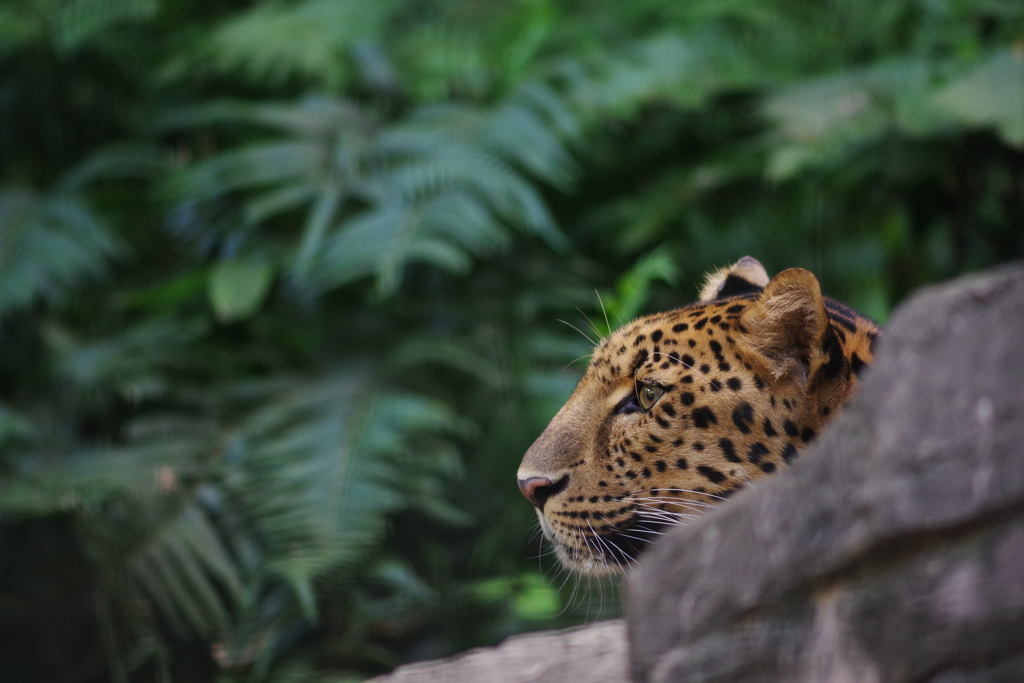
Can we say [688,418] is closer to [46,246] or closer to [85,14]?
[46,246]

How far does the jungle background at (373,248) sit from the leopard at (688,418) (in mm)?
670

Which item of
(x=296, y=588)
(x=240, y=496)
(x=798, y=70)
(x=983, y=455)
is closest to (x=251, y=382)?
(x=240, y=496)

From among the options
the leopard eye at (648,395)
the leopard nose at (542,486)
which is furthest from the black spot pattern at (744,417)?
the leopard nose at (542,486)

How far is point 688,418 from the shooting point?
1150 mm

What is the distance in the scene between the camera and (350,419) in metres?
2.32

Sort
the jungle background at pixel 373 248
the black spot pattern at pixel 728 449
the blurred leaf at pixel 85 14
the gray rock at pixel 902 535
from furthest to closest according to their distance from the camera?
1. the blurred leaf at pixel 85 14
2. the jungle background at pixel 373 248
3. the black spot pattern at pixel 728 449
4. the gray rock at pixel 902 535

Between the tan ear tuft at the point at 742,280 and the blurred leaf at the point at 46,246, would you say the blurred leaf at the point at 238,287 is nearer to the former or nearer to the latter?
the blurred leaf at the point at 46,246

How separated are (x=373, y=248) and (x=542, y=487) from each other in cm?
143

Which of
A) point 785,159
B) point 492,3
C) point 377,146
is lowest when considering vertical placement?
point 785,159

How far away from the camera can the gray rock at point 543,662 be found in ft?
3.63

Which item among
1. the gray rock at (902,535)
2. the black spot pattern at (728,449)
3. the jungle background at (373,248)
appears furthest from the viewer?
the jungle background at (373,248)

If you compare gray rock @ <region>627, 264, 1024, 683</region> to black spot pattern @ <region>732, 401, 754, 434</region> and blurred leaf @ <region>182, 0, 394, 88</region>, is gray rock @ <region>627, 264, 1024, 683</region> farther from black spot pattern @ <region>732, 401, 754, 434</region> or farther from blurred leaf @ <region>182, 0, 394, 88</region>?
blurred leaf @ <region>182, 0, 394, 88</region>

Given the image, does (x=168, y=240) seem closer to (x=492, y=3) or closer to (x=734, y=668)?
(x=492, y=3)

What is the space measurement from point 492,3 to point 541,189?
708mm
